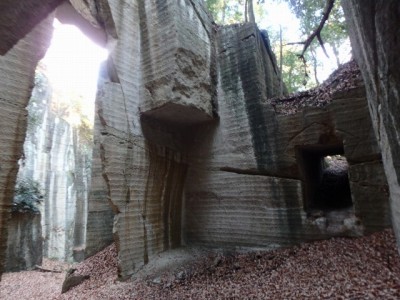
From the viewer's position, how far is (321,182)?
919cm

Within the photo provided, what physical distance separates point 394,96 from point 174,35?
6267mm

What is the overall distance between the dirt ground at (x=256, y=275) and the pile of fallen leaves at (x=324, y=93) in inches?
123

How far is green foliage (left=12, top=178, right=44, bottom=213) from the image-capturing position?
1135 cm

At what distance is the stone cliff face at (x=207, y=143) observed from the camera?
667cm

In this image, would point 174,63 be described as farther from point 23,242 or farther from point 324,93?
point 23,242

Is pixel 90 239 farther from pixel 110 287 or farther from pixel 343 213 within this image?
pixel 343 213

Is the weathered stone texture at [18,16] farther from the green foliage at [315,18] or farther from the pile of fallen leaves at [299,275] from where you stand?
the green foliage at [315,18]

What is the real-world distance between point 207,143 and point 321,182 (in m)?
3.75

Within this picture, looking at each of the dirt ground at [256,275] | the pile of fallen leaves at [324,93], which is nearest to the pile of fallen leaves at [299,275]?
the dirt ground at [256,275]

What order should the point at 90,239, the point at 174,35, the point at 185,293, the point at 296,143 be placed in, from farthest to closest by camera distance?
the point at 90,239 < the point at 174,35 < the point at 296,143 < the point at 185,293

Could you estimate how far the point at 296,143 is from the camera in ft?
23.6

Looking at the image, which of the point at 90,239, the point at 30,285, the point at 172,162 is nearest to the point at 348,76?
the point at 172,162

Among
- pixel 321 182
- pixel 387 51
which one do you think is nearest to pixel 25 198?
pixel 321 182

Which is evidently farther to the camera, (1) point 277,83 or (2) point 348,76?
(1) point 277,83
